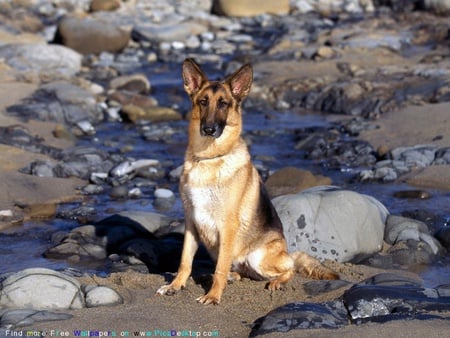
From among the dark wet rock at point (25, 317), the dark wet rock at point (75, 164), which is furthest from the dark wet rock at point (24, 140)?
the dark wet rock at point (25, 317)

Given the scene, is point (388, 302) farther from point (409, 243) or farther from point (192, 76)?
point (409, 243)

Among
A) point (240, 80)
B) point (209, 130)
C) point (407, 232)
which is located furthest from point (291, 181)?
point (209, 130)

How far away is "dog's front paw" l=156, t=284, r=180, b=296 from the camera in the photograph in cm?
810

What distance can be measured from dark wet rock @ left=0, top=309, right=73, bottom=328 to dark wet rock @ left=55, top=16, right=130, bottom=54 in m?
19.7

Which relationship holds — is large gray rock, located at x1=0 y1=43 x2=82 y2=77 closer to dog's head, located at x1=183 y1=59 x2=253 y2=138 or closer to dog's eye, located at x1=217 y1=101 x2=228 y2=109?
dog's head, located at x1=183 y1=59 x2=253 y2=138

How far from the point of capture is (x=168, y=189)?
548 inches

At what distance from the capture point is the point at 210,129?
25.4 ft

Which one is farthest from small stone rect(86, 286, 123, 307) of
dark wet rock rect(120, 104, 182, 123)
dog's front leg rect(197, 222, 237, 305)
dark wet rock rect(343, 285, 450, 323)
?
dark wet rock rect(120, 104, 182, 123)

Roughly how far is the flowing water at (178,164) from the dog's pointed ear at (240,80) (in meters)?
3.18

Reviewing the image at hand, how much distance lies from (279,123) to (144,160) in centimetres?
467

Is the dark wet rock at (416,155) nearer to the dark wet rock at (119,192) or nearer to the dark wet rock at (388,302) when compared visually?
the dark wet rock at (119,192)

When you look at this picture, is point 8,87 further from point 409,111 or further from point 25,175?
point 409,111

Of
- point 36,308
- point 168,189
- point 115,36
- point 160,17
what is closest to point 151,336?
point 36,308

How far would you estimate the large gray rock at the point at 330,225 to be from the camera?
10.2 meters
